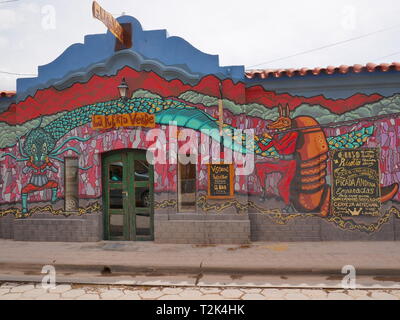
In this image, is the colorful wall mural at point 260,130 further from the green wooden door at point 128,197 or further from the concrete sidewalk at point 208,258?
the concrete sidewalk at point 208,258

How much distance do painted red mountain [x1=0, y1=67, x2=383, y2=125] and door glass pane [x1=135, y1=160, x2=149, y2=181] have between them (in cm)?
176

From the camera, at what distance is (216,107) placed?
752 cm

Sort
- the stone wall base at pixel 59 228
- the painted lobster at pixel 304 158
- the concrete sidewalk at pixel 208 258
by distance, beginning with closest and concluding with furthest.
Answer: the concrete sidewalk at pixel 208 258 → the painted lobster at pixel 304 158 → the stone wall base at pixel 59 228

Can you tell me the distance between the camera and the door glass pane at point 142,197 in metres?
7.87

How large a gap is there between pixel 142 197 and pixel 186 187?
1162 millimetres

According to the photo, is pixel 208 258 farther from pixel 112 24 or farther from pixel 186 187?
pixel 112 24

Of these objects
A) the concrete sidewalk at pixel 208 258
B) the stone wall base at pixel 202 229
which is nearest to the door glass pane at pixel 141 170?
the stone wall base at pixel 202 229

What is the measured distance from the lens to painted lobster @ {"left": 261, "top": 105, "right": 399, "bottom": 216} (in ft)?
24.4

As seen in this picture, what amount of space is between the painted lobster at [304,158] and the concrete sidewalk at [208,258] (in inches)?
39.4

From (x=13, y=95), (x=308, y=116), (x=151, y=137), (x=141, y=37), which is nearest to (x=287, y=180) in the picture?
(x=308, y=116)

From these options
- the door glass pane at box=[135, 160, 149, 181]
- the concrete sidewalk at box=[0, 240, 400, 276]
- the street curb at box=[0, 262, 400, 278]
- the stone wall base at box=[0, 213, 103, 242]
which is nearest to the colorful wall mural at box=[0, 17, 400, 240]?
the stone wall base at box=[0, 213, 103, 242]

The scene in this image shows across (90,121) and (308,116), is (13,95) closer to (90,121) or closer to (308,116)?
(90,121)

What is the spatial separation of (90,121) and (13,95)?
2430 mm

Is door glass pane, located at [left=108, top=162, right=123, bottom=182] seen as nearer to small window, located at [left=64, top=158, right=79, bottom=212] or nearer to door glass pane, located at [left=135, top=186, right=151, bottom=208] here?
door glass pane, located at [left=135, top=186, right=151, bottom=208]
